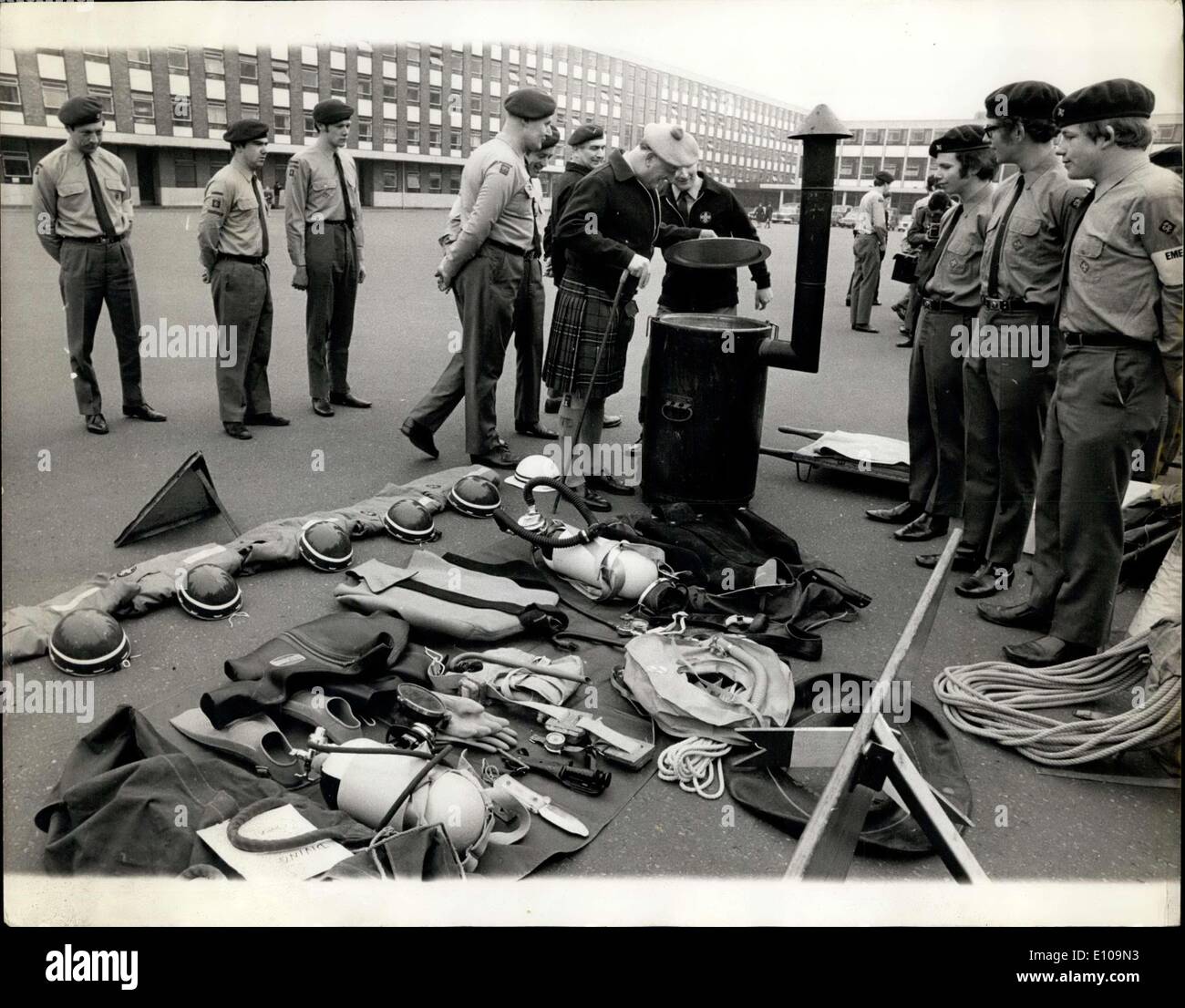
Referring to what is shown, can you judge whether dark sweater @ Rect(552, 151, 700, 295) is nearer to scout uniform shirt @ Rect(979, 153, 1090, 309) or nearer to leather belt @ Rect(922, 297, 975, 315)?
leather belt @ Rect(922, 297, 975, 315)

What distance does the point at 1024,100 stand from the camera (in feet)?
14.3

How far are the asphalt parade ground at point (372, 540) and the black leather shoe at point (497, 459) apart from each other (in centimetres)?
27

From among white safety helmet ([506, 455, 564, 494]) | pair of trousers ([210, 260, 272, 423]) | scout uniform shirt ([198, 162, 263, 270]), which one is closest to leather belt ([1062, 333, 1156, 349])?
white safety helmet ([506, 455, 564, 494])

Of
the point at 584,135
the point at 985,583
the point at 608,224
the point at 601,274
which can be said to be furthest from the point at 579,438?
the point at 584,135

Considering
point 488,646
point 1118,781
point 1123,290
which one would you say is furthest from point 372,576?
point 1123,290

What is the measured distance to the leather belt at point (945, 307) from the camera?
5113 mm

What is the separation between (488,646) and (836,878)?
2201 mm

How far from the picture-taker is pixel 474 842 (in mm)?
2623

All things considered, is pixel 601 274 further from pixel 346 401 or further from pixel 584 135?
pixel 346 401

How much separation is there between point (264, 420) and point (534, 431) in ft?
6.78

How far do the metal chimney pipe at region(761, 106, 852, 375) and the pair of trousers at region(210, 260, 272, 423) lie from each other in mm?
3827

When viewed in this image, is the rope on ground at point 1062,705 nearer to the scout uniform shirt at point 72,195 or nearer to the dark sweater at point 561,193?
the dark sweater at point 561,193

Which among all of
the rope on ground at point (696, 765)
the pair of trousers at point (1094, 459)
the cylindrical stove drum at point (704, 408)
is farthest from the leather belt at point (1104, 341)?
the rope on ground at point (696, 765)
